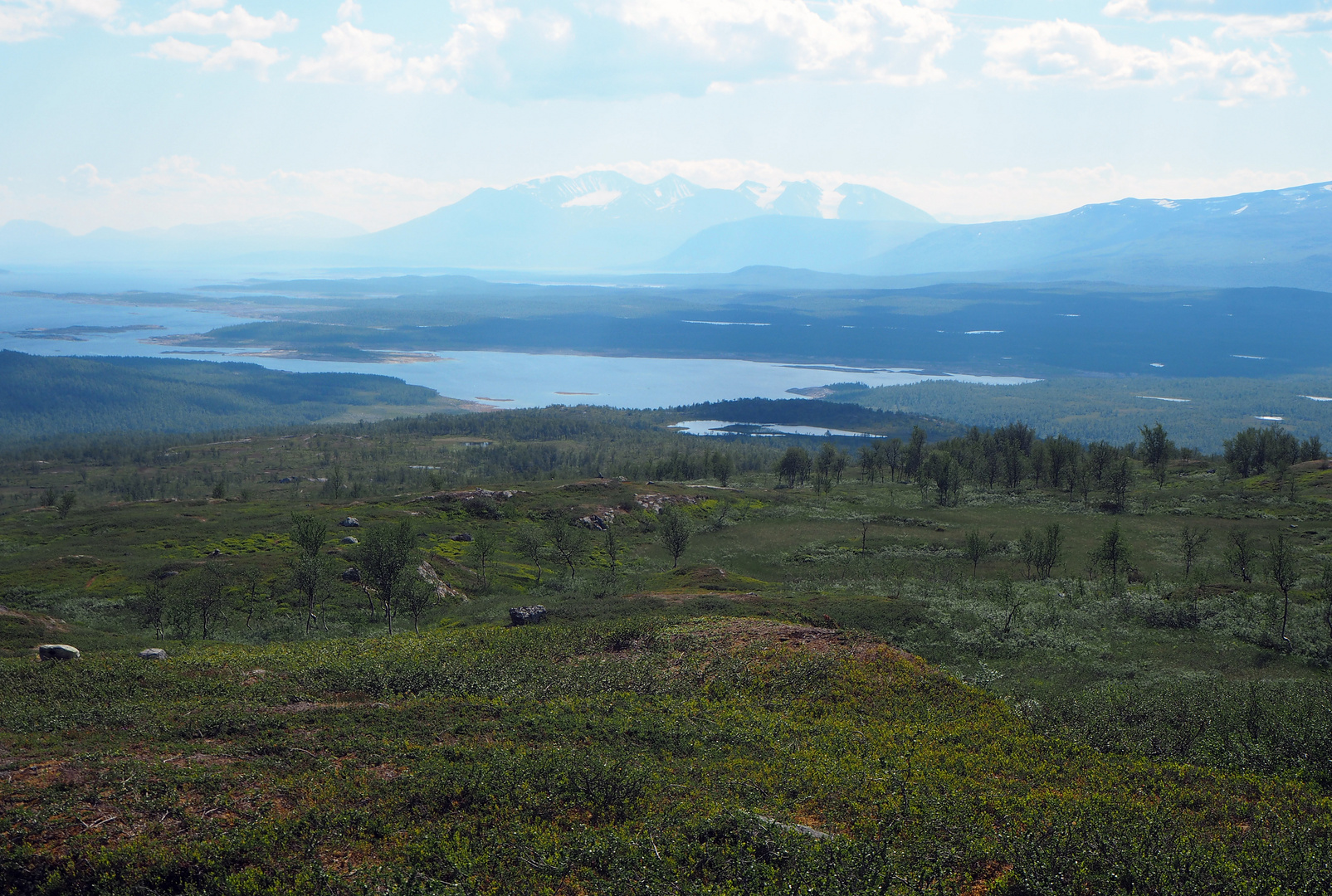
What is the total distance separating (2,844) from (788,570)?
224ft

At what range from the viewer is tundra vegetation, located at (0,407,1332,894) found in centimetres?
1670

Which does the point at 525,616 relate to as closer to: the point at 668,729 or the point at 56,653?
the point at 56,653

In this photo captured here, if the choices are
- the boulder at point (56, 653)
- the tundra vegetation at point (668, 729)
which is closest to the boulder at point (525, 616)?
the tundra vegetation at point (668, 729)

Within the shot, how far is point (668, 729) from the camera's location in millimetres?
25672

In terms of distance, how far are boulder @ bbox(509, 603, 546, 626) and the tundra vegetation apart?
56.2 inches

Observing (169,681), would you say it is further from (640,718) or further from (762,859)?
(762,859)

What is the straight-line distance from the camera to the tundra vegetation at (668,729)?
16.7 m

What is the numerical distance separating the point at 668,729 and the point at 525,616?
2288 cm

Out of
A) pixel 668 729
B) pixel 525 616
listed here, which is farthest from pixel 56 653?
pixel 668 729

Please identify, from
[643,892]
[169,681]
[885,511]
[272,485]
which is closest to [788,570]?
[885,511]

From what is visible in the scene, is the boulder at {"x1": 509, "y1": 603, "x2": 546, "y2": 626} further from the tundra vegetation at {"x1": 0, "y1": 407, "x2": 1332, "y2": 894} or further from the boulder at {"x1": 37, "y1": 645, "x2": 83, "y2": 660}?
the boulder at {"x1": 37, "y1": 645, "x2": 83, "y2": 660}

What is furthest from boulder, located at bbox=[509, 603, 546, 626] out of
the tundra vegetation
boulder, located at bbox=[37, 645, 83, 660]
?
boulder, located at bbox=[37, 645, 83, 660]

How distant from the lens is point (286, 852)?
1686 cm

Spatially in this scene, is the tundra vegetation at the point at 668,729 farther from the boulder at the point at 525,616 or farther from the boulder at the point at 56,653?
the boulder at the point at 525,616
